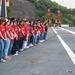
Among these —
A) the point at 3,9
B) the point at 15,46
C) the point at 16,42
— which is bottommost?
the point at 15,46

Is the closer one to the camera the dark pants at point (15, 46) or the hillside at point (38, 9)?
the dark pants at point (15, 46)

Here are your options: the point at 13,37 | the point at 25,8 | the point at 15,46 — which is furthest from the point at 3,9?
the point at 25,8

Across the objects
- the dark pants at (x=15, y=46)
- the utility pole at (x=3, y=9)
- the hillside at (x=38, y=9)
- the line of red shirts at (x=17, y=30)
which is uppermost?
the utility pole at (x=3, y=9)

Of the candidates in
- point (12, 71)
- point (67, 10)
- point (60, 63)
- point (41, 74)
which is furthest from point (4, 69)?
point (67, 10)

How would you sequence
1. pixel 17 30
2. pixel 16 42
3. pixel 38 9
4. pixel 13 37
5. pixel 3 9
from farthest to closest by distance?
pixel 38 9, pixel 3 9, pixel 16 42, pixel 17 30, pixel 13 37

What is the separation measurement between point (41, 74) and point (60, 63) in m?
2.96

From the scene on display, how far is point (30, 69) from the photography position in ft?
41.2

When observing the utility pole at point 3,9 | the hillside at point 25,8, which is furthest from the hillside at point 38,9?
the utility pole at point 3,9

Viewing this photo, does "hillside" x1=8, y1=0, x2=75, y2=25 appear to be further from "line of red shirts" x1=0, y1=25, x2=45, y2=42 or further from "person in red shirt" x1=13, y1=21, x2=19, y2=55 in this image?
"person in red shirt" x1=13, y1=21, x2=19, y2=55

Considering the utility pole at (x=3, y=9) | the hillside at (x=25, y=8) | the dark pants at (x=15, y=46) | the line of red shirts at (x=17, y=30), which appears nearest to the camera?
the line of red shirts at (x=17, y=30)

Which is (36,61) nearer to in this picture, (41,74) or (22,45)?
(41,74)

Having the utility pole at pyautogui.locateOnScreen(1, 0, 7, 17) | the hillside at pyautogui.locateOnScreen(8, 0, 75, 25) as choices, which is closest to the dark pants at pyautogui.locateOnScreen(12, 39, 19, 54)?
the utility pole at pyautogui.locateOnScreen(1, 0, 7, 17)

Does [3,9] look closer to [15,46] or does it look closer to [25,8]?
[15,46]

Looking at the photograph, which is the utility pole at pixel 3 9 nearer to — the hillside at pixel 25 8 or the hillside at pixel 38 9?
the hillside at pixel 38 9
